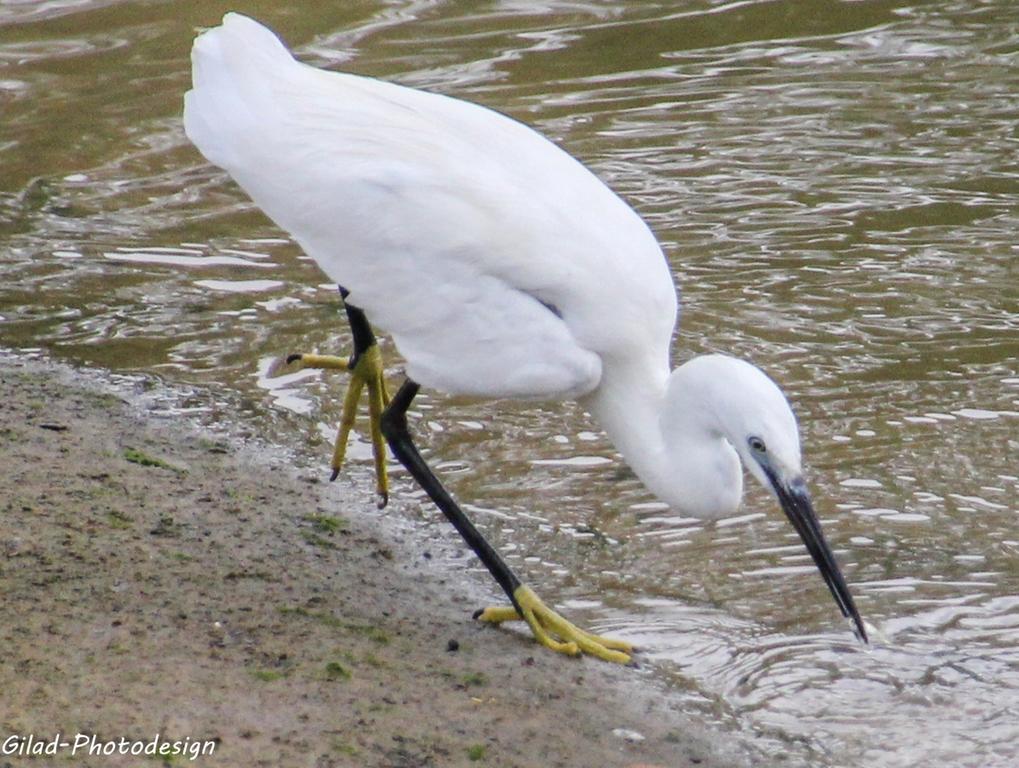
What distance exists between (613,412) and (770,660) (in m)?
0.86

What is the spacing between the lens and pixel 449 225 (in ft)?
15.4

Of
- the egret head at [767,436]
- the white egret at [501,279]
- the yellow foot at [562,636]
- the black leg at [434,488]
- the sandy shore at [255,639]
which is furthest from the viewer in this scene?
A: the black leg at [434,488]

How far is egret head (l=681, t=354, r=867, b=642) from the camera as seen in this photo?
4258mm

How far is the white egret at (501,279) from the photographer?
459 centimetres

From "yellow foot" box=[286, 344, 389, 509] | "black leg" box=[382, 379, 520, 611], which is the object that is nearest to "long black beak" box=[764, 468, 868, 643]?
"black leg" box=[382, 379, 520, 611]

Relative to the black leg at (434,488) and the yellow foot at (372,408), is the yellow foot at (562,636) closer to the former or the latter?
the black leg at (434,488)

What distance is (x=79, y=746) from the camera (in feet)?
12.1

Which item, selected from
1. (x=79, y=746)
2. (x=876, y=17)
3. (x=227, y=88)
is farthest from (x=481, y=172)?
(x=876, y=17)

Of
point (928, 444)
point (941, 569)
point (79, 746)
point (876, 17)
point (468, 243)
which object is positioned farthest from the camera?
point (876, 17)

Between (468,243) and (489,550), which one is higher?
(468,243)

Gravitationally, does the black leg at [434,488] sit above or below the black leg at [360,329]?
below

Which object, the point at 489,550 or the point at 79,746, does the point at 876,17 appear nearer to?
the point at 489,550

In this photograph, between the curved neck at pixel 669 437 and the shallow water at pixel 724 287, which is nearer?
the curved neck at pixel 669 437

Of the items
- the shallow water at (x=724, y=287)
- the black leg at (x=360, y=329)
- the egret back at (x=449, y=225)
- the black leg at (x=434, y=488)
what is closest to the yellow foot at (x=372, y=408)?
the black leg at (x=360, y=329)
